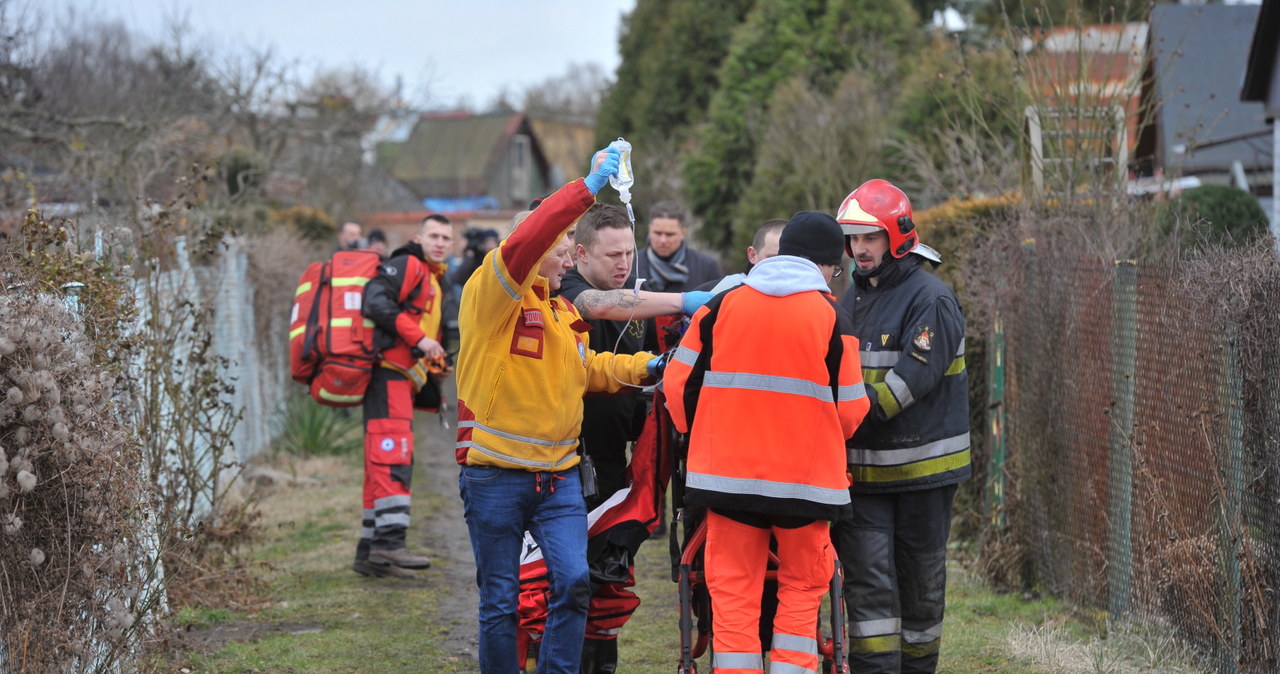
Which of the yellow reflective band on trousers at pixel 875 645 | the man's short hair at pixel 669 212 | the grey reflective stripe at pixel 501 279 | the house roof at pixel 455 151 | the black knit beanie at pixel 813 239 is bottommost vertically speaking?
the yellow reflective band on trousers at pixel 875 645

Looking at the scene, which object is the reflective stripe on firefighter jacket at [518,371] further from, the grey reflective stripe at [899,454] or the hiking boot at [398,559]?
the hiking boot at [398,559]

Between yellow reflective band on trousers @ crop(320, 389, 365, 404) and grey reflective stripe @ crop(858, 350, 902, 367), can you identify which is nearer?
grey reflective stripe @ crop(858, 350, 902, 367)

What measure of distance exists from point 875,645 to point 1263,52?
1165cm

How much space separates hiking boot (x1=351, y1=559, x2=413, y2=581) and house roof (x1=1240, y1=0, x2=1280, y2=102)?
11007 mm

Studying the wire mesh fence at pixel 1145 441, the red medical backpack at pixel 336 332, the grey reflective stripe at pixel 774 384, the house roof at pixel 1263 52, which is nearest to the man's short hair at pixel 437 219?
the red medical backpack at pixel 336 332

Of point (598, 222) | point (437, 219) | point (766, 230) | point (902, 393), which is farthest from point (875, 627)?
point (437, 219)

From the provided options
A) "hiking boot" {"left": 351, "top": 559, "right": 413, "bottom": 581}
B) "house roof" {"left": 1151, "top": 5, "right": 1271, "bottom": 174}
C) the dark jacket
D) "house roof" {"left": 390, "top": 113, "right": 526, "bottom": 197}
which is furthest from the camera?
"house roof" {"left": 390, "top": 113, "right": 526, "bottom": 197}

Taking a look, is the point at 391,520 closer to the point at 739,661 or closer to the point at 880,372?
the point at 880,372

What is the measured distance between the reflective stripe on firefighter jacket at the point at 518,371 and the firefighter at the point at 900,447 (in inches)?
37.6

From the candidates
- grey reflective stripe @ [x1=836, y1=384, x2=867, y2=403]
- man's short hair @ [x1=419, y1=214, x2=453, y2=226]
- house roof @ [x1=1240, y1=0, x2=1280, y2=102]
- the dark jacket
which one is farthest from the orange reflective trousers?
house roof @ [x1=1240, y1=0, x2=1280, y2=102]

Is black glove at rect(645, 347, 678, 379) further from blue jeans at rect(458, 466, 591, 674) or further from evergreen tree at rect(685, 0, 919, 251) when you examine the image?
evergreen tree at rect(685, 0, 919, 251)

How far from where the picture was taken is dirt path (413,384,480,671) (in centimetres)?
662

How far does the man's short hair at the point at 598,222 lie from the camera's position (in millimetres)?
5141

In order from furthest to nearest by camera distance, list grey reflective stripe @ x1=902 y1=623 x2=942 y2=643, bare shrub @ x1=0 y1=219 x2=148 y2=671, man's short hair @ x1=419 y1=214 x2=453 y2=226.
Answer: man's short hair @ x1=419 y1=214 x2=453 y2=226 → grey reflective stripe @ x1=902 y1=623 x2=942 y2=643 → bare shrub @ x1=0 y1=219 x2=148 y2=671
